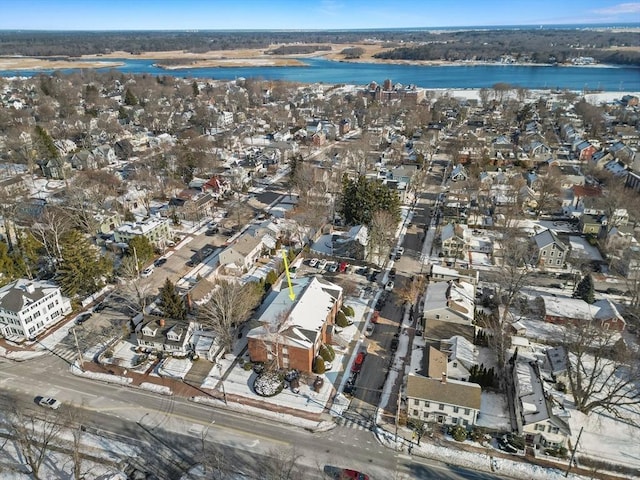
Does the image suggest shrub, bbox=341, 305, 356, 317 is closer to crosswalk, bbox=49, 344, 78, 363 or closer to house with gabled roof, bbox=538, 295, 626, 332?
house with gabled roof, bbox=538, 295, 626, 332

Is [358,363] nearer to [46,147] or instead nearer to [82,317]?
[82,317]

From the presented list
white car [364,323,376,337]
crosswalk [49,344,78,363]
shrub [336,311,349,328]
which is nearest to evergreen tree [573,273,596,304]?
white car [364,323,376,337]

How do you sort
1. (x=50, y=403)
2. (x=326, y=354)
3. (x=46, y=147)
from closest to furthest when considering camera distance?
(x=50, y=403), (x=326, y=354), (x=46, y=147)

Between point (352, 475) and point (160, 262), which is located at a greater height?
point (352, 475)

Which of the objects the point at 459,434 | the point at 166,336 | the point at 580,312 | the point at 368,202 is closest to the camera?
the point at 459,434

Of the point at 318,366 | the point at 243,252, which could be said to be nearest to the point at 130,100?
the point at 243,252

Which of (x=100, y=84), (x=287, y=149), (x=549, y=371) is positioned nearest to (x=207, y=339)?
(x=549, y=371)
